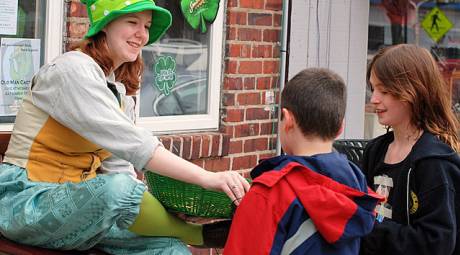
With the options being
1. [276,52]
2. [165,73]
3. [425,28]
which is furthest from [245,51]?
[425,28]

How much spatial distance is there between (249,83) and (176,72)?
51 centimetres

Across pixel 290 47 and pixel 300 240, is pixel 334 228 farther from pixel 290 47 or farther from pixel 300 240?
pixel 290 47

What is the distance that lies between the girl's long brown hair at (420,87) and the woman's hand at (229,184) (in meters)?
0.76

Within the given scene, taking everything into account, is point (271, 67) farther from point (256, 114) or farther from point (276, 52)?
point (256, 114)

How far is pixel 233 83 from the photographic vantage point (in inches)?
235

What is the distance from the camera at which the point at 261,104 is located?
6.19 metres

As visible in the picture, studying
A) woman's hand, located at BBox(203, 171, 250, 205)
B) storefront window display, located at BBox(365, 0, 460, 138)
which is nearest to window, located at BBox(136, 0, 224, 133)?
woman's hand, located at BBox(203, 171, 250, 205)

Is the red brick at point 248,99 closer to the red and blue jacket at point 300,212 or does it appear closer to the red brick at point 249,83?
the red brick at point 249,83

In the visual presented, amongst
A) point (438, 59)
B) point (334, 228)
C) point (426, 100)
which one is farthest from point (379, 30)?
point (334, 228)

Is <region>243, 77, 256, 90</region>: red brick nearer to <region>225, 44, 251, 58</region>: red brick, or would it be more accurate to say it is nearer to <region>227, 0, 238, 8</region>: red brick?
<region>225, 44, 251, 58</region>: red brick

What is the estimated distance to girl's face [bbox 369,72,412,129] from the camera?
3.78m

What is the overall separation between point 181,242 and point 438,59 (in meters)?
5.49

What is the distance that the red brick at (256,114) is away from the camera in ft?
20.0

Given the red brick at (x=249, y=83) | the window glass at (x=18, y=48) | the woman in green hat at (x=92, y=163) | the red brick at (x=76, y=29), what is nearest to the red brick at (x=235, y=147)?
the red brick at (x=249, y=83)
